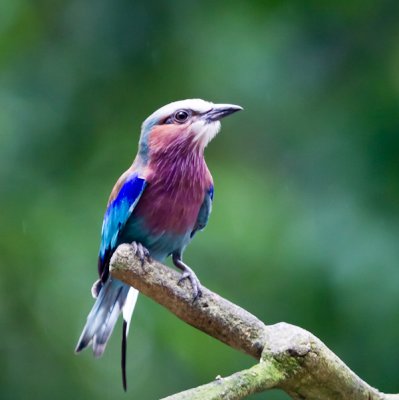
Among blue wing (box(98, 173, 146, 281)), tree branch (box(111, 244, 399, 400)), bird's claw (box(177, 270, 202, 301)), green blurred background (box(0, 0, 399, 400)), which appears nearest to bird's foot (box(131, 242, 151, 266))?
tree branch (box(111, 244, 399, 400))

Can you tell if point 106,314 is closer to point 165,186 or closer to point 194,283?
point 165,186

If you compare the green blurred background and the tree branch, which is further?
the green blurred background

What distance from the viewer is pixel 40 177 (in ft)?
24.6

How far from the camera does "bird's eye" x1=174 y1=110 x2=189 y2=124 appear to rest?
4.27 meters

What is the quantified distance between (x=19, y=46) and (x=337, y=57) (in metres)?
2.39

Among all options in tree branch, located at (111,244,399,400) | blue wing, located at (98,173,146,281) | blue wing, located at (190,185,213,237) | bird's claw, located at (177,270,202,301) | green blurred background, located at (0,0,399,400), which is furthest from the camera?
green blurred background, located at (0,0,399,400)

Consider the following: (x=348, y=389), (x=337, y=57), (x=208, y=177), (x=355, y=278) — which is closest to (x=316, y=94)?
(x=337, y=57)

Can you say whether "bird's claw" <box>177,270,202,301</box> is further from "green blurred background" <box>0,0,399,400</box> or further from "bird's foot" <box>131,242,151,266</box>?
"green blurred background" <box>0,0,399,400</box>

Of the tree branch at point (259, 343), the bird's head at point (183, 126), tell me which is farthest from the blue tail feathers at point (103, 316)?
the tree branch at point (259, 343)

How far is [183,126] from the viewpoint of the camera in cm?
424

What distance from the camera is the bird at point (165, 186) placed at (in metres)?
4.16

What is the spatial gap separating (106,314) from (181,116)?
86 cm

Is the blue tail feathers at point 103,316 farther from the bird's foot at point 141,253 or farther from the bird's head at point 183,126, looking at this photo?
the bird's foot at point 141,253

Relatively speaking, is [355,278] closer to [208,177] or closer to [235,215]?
[235,215]
